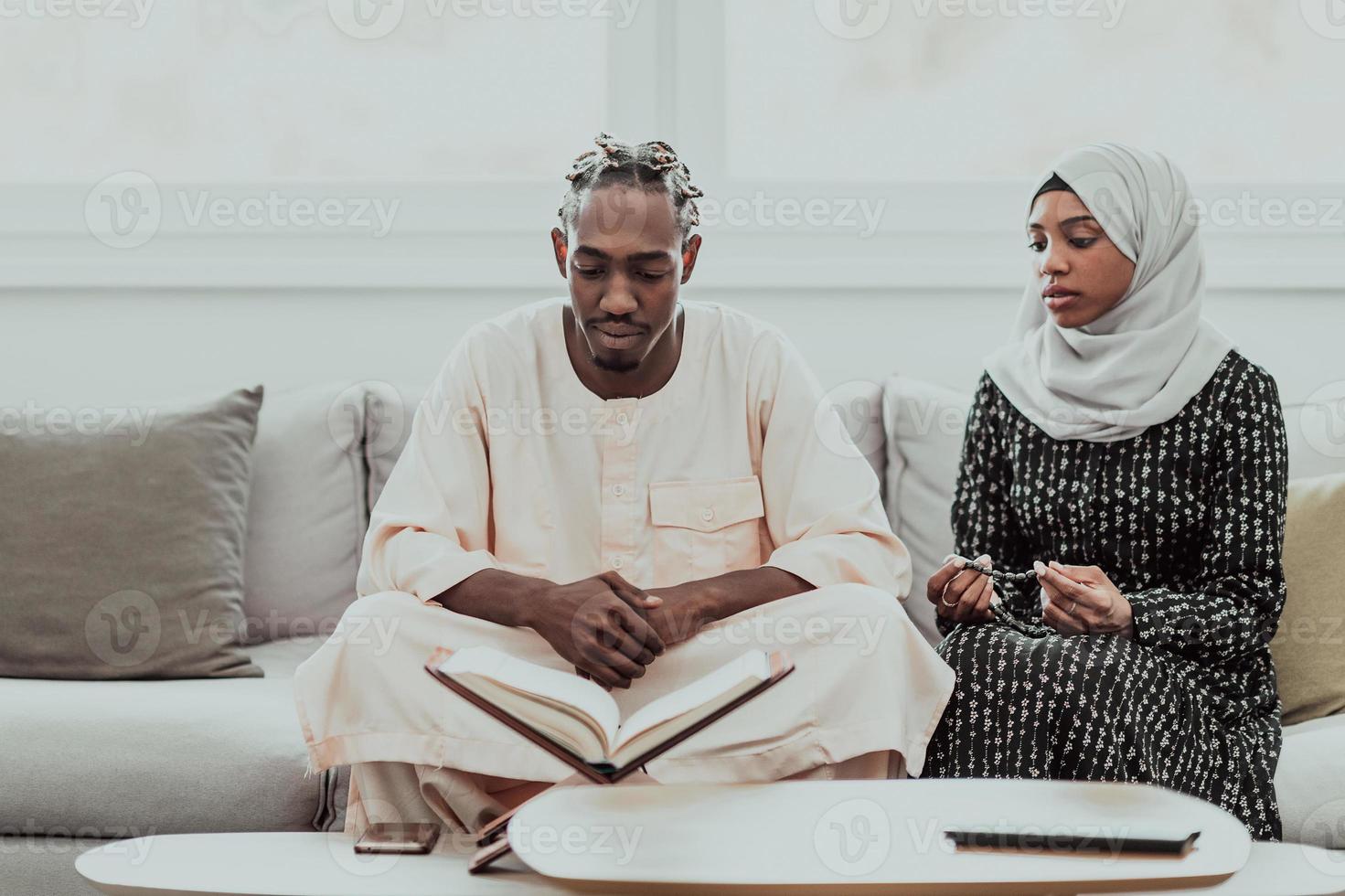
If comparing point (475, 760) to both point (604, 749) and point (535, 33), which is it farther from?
point (535, 33)

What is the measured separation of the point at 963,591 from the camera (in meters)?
1.81

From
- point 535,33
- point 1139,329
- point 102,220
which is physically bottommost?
point 1139,329

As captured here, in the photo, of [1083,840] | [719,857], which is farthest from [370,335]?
[1083,840]

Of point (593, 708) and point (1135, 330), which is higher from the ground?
point (1135, 330)

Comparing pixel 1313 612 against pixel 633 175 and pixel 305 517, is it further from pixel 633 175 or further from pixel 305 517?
pixel 305 517

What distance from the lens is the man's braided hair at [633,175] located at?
1.82 meters

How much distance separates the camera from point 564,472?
6.28 feet

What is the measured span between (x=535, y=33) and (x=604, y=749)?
2.01 meters

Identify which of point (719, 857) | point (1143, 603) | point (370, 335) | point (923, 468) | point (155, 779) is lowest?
point (155, 779)

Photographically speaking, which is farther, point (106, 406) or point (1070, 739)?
point (106, 406)

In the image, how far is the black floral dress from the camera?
5.34 feet

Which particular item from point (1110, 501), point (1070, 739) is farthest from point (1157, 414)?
point (1070, 739)

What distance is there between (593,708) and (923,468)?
1178 mm

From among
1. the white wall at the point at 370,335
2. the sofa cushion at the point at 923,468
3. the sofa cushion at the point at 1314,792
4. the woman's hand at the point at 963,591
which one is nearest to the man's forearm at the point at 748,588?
the woman's hand at the point at 963,591
